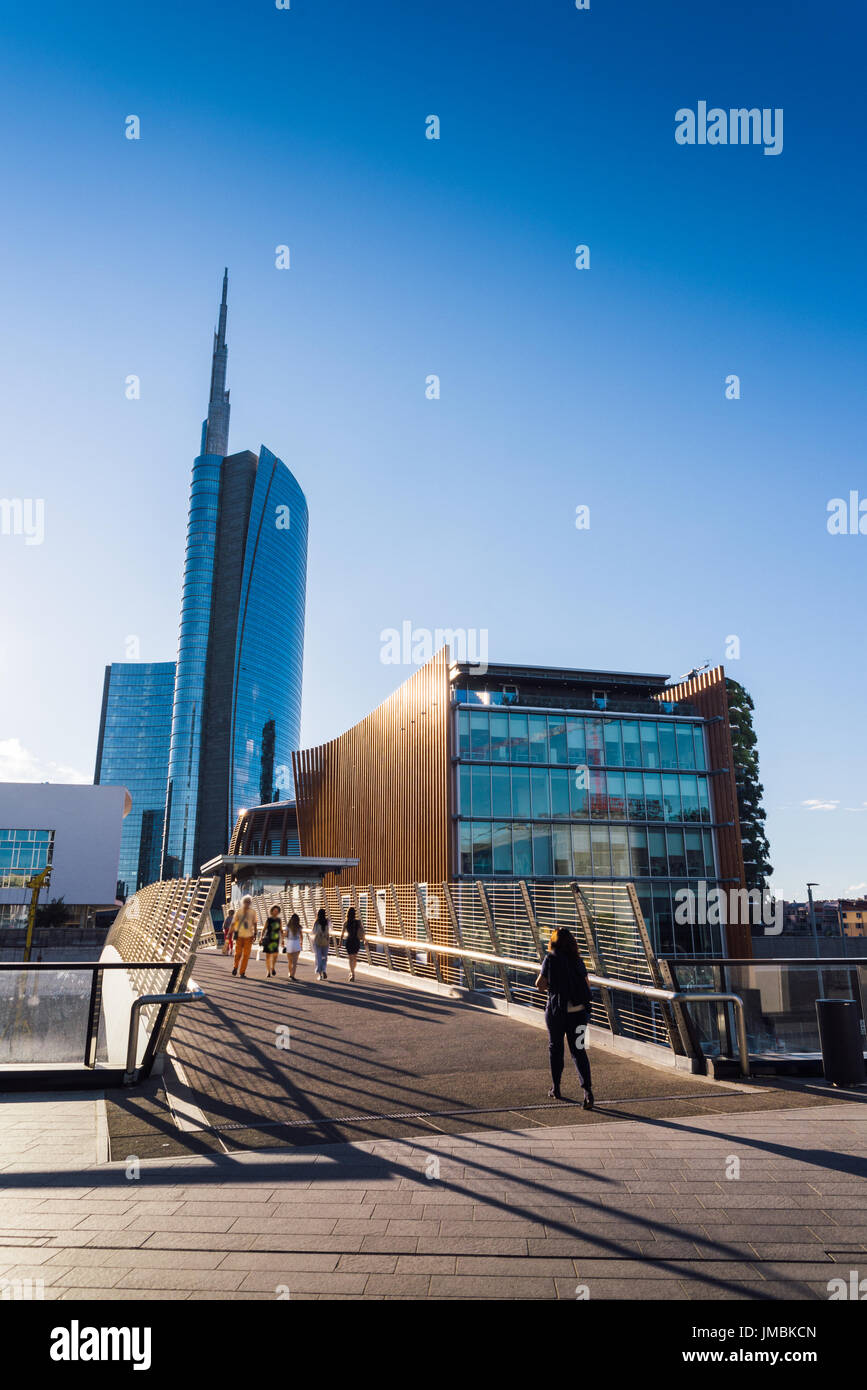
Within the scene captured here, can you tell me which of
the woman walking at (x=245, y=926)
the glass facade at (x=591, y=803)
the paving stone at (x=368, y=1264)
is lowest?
the paving stone at (x=368, y=1264)

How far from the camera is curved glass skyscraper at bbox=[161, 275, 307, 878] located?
130375 mm

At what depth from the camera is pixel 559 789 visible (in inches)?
1539

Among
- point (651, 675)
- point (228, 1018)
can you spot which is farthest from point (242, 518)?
point (228, 1018)

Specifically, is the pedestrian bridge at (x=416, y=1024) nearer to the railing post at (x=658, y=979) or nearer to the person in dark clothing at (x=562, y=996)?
the railing post at (x=658, y=979)

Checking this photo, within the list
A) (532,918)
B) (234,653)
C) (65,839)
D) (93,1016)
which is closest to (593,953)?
(532,918)

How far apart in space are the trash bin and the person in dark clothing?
2.14 m

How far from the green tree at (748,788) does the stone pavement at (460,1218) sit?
127 feet

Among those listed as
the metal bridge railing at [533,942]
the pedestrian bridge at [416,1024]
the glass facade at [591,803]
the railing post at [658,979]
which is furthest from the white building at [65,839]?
the railing post at [658,979]

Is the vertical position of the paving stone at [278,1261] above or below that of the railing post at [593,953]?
below

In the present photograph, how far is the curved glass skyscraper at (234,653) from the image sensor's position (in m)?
130

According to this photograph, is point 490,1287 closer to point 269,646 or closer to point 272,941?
point 272,941

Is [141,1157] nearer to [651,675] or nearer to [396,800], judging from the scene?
[396,800]

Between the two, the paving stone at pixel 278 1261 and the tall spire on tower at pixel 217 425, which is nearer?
the paving stone at pixel 278 1261
